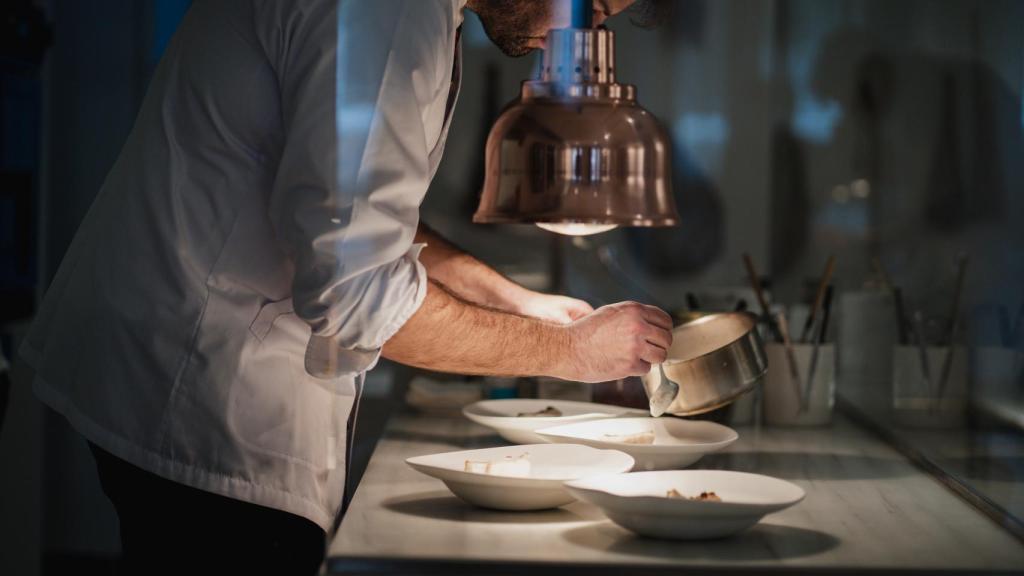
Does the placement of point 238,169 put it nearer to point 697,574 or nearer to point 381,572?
point 381,572

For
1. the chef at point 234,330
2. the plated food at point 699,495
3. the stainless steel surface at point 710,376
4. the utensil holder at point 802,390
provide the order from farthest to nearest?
the utensil holder at point 802,390 → the stainless steel surface at point 710,376 → the chef at point 234,330 → the plated food at point 699,495

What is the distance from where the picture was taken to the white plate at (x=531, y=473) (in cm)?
123

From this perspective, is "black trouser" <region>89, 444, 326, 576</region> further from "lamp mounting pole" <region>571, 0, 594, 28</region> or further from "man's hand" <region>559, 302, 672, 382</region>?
"lamp mounting pole" <region>571, 0, 594, 28</region>

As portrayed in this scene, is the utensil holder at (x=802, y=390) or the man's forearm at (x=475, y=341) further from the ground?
the man's forearm at (x=475, y=341)

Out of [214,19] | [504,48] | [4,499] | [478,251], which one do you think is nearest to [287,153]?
[214,19]

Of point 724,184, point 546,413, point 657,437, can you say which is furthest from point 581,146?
point 724,184

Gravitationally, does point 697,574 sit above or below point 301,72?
below

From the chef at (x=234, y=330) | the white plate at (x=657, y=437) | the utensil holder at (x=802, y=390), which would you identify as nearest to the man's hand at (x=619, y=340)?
the chef at (x=234, y=330)

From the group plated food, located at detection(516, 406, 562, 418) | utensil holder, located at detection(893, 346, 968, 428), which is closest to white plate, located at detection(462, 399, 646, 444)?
plated food, located at detection(516, 406, 562, 418)

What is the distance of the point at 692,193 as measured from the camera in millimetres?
2639

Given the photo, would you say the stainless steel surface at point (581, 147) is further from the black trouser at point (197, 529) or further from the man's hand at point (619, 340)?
the black trouser at point (197, 529)

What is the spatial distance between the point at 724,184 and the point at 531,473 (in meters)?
1.40

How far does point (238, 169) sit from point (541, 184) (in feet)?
1.21

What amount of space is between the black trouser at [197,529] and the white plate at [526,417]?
12.4 inches
